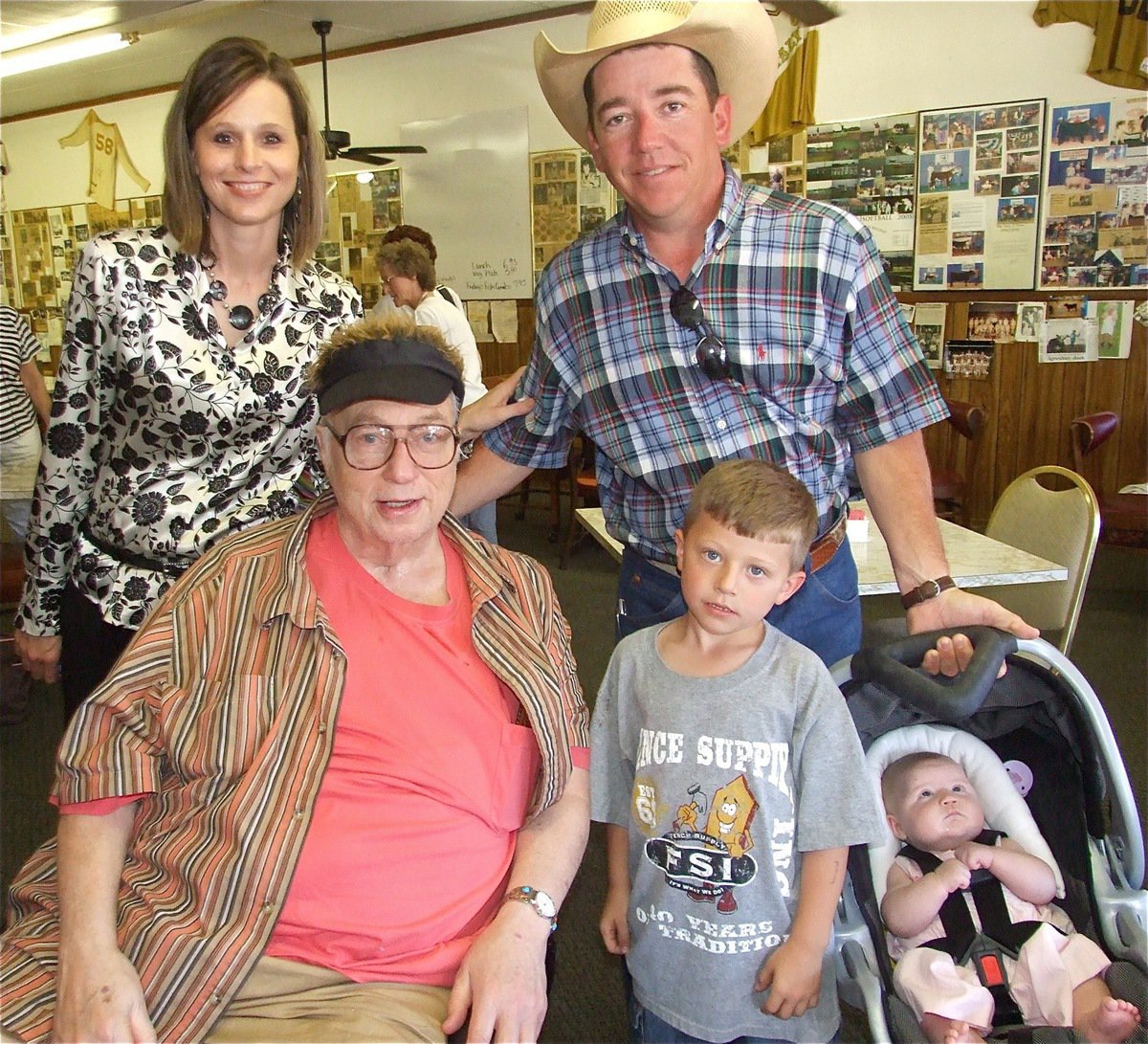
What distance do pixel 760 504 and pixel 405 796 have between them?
0.66 metres

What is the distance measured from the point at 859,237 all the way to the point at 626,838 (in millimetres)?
1087

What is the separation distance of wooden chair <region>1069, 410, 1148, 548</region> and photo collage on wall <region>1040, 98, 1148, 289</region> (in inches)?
36.1

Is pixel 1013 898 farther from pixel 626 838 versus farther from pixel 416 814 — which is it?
pixel 416 814

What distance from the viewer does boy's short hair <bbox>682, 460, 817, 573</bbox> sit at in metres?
1.42

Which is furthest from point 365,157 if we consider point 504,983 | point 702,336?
point 504,983

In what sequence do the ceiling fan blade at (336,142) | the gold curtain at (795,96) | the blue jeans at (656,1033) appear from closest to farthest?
the blue jeans at (656,1033) < the gold curtain at (795,96) < the ceiling fan blade at (336,142)

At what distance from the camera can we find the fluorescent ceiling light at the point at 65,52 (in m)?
6.64

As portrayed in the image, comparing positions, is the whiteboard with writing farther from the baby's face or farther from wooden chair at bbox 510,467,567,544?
the baby's face

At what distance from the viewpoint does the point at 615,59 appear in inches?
65.8

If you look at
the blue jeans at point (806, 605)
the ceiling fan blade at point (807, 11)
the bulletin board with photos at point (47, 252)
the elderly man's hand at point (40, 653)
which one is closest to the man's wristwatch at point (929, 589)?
the blue jeans at point (806, 605)

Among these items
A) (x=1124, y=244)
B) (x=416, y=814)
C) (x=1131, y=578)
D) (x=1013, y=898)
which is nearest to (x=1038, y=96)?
(x=1124, y=244)

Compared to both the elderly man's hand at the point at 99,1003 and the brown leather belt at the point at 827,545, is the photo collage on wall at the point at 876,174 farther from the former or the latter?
the elderly man's hand at the point at 99,1003

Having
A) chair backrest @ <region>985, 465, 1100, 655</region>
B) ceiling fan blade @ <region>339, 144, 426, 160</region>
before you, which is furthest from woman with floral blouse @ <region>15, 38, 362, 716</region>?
ceiling fan blade @ <region>339, 144, 426, 160</region>

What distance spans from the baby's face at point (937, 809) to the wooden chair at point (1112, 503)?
10.3 feet
